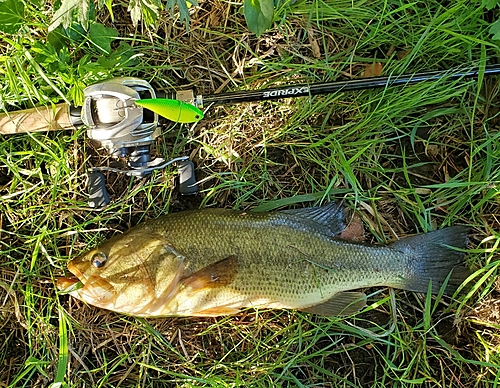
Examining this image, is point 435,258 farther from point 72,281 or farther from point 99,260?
point 72,281

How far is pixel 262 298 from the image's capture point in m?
2.64

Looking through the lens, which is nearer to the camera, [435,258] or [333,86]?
[333,86]

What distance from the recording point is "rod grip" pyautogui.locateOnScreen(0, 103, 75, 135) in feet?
8.75

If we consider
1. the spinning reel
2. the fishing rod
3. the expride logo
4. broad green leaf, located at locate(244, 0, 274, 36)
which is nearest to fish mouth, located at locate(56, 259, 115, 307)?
the fishing rod

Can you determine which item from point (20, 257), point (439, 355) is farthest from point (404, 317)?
point (20, 257)

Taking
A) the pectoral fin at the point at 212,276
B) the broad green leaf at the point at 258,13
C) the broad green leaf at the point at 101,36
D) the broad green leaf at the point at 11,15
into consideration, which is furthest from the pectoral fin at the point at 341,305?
the broad green leaf at the point at 11,15

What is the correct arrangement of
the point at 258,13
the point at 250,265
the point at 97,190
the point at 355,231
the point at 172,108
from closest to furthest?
the point at 172,108, the point at 258,13, the point at 250,265, the point at 97,190, the point at 355,231

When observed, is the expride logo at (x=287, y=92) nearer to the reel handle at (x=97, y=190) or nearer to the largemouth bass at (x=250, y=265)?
the largemouth bass at (x=250, y=265)

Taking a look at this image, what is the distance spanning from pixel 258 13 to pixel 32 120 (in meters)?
1.42

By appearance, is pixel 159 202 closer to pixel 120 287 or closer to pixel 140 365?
pixel 120 287

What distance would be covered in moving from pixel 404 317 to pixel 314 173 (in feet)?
3.46

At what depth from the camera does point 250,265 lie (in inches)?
103

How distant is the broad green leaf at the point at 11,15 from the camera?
2.66 m

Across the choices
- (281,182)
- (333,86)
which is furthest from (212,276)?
(333,86)
